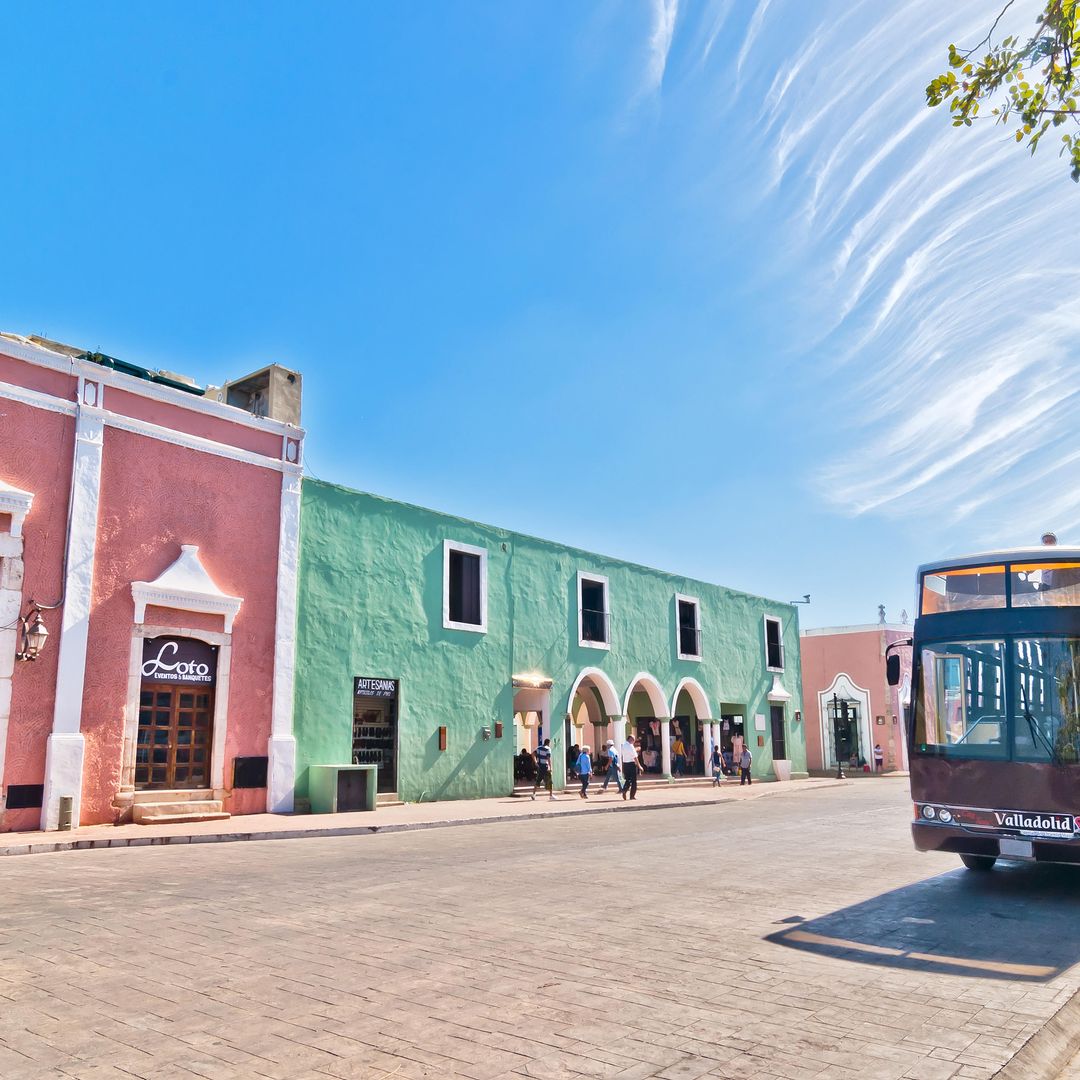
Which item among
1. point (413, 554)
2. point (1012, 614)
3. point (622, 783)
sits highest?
point (413, 554)

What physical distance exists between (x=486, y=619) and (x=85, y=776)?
34.7 ft

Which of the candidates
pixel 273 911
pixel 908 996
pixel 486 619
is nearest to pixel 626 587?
pixel 486 619

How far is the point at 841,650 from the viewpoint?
42188 mm

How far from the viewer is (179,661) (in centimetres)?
1662

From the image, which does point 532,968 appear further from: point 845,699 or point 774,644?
point 845,699

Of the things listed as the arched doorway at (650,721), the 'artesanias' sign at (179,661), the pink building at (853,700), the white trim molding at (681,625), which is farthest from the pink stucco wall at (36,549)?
the pink building at (853,700)

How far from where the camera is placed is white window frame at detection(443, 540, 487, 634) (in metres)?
22.4

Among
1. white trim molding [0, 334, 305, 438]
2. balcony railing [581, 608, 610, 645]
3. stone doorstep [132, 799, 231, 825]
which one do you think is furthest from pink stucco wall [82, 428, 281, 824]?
balcony railing [581, 608, 610, 645]

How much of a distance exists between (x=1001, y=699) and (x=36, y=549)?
45.6 ft

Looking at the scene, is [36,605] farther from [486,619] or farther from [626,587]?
[626,587]

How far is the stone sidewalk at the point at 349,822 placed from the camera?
43.6 feet

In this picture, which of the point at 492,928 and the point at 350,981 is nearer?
the point at 350,981

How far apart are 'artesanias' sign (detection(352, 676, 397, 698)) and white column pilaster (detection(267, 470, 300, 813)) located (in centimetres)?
178

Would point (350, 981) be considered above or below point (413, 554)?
below
